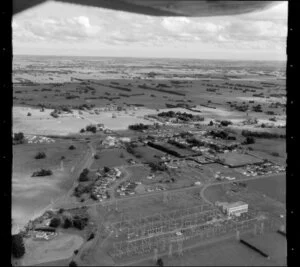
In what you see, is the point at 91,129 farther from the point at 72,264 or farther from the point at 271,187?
the point at 72,264

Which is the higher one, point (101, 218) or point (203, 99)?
point (203, 99)

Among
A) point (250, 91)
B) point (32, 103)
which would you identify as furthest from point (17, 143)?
point (250, 91)

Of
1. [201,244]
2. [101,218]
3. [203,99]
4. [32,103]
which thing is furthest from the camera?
[203,99]

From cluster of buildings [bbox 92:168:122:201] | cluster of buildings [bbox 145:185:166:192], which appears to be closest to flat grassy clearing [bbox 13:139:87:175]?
cluster of buildings [bbox 92:168:122:201]

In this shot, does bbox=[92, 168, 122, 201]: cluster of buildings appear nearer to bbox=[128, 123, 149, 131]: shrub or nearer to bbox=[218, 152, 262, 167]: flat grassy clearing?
bbox=[218, 152, 262, 167]: flat grassy clearing

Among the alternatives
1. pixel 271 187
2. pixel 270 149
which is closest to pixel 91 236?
pixel 271 187

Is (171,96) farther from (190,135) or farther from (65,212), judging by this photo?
(65,212)

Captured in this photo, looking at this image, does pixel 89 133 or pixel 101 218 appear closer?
pixel 101 218
